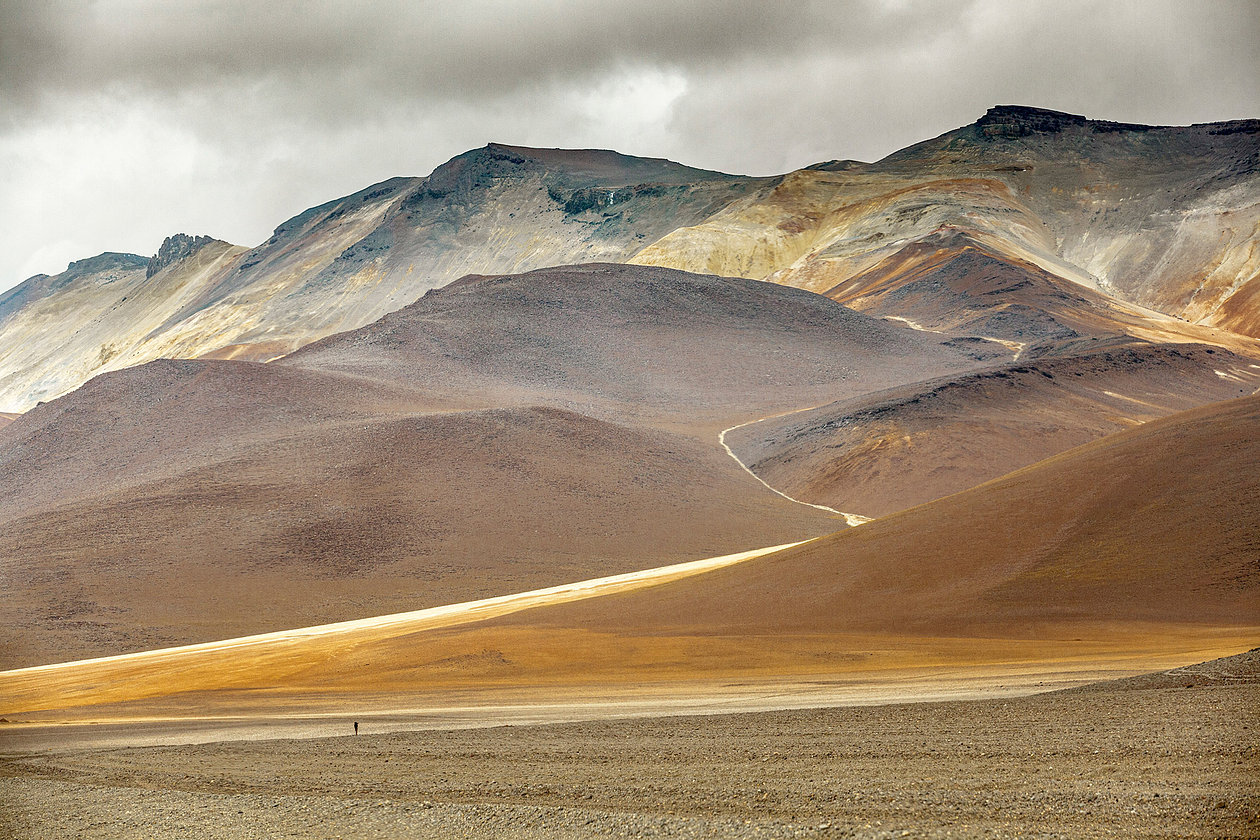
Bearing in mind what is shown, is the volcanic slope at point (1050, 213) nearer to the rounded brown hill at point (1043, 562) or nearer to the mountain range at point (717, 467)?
the mountain range at point (717, 467)

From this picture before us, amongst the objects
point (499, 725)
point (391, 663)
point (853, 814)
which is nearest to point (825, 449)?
point (391, 663)

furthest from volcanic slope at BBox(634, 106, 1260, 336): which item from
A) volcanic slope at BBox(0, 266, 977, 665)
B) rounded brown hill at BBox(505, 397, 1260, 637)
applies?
rounded brown hill at BBox(505, 397, 1260, 637)

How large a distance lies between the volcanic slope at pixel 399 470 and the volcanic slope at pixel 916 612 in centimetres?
1244

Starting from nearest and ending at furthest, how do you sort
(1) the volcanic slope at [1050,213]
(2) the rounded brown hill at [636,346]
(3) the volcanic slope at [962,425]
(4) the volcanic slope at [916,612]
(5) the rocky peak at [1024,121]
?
(4) the volcanic slope at [916,612]
(3) the volcanic slope at [962,425]
(2) the rounded brown hill at [636,346]
(1) the volcanic slope at [1050,213]
(5) the rocky peak at [1024,121]

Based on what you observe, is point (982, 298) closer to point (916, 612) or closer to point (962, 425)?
point (962, 425)

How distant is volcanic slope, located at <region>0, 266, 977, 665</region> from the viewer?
57.1 meters

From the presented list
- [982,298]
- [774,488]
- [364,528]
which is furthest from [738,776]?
[982,298]

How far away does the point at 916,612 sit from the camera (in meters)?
36.1

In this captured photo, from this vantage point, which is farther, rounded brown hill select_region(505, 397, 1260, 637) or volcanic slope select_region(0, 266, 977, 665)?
volcanic slope select_region(0, 266, 977, 665)

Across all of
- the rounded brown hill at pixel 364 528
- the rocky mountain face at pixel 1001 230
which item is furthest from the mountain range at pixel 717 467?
the rocky mountain face at pixel 1001 230

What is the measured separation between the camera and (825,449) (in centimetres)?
8262

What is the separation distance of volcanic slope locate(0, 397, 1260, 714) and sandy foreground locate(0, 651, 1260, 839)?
7747 millimetres

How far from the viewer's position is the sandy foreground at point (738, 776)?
43.5ft

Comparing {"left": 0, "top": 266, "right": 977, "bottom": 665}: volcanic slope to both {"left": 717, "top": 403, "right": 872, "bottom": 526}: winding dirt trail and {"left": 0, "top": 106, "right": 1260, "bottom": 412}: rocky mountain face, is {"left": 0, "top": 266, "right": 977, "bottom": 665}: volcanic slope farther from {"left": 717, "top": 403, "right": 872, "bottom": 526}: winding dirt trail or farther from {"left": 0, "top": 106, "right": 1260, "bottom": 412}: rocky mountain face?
{"left": 0, "top": 106, "right": 1260, "bottom": 412}: rocky mountain face
